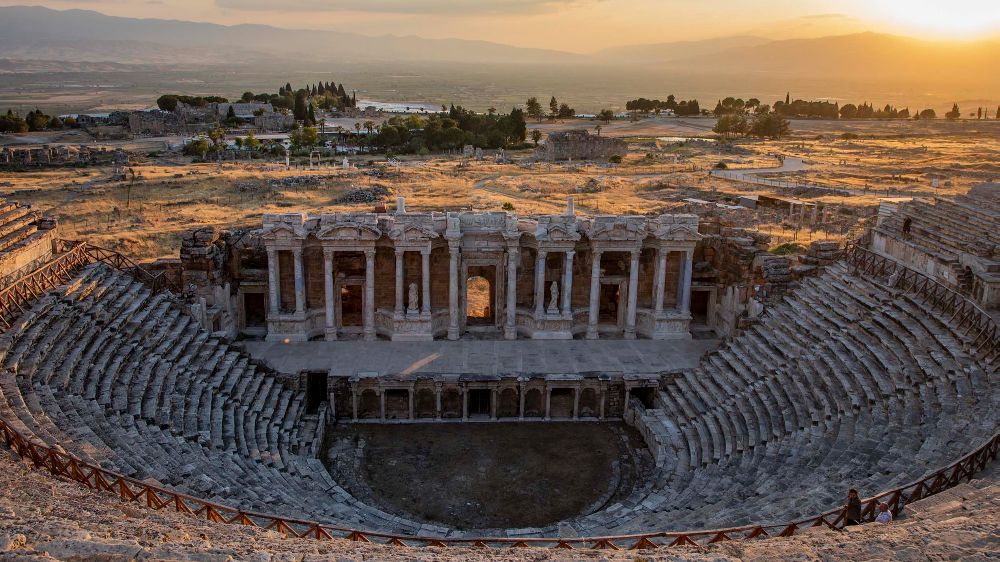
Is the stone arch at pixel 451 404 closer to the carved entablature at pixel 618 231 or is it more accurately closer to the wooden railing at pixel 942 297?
the carved entablature at pixel 618 231

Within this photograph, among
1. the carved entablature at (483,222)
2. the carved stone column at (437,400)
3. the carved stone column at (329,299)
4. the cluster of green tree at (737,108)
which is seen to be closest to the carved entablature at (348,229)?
the carved stone column at (329,299)

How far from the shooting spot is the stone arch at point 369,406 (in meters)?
26.1

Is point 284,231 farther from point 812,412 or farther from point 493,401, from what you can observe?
point 812,412

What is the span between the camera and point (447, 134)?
89.6 m

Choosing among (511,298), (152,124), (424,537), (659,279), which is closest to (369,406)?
(511,298)

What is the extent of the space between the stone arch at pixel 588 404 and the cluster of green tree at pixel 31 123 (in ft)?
313

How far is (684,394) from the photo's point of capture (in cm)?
2538

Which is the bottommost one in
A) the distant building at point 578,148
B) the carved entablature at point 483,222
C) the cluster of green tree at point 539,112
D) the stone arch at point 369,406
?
the stone arch at point 369,406

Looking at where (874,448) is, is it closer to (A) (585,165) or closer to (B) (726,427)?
(B) (726,427)

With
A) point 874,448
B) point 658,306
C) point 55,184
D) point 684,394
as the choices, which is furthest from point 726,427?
point 55,184

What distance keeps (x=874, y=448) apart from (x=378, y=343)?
17329mm

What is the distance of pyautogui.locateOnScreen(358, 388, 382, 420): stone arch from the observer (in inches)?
1027

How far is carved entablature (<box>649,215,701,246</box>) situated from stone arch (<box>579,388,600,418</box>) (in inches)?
266

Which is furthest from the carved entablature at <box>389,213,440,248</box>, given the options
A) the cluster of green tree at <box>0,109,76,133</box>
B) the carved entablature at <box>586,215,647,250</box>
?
the cluster of green tree at <box>0,109,76,133</box>
